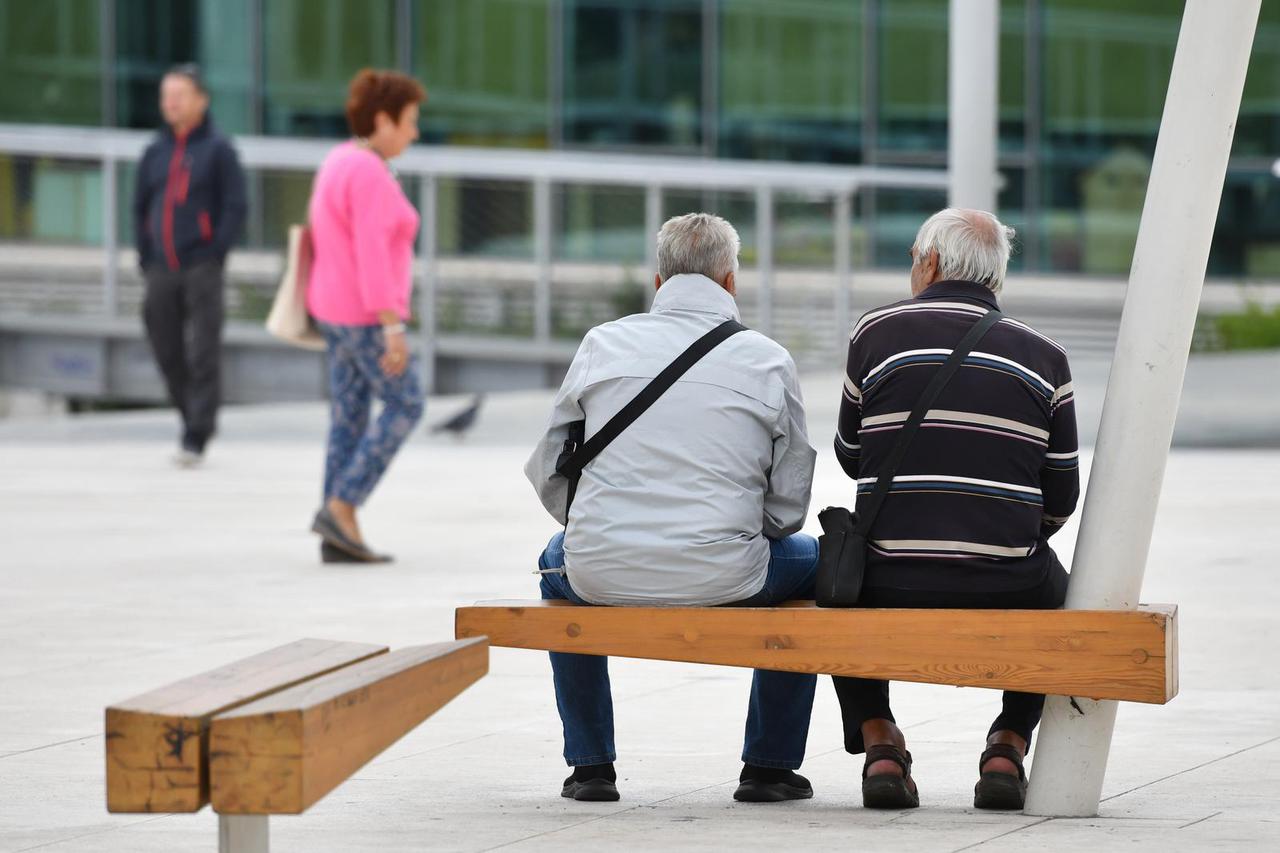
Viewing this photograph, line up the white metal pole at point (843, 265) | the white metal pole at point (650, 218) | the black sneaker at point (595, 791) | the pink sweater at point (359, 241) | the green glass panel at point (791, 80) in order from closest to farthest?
1. the black sneaker at point (595, 791)
2. the pink sweater at point (359, 241)
3. the white metal pole at point (650, 218)
4. the white metal pole at point (843, 265)
5. the green glass panel at point (791, 80)

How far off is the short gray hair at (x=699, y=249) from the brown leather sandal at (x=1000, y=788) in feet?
3.68

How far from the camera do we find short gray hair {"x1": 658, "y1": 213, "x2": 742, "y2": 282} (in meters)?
4.71

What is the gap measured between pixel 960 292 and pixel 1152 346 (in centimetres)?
40

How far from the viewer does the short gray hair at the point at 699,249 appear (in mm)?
4711

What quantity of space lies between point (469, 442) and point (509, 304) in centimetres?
503

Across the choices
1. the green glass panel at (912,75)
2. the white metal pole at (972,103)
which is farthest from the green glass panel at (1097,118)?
the white metal pole at (972,103)

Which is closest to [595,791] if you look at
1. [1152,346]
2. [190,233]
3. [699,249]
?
[699,249]

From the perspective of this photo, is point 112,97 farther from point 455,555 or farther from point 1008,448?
point 1008,448

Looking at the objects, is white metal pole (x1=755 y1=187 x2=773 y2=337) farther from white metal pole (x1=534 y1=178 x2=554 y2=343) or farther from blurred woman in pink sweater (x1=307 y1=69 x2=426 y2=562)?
blurred woman in pink sweater (x1=307 y1=69 x2=426 y2=562)

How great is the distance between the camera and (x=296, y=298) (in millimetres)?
8531

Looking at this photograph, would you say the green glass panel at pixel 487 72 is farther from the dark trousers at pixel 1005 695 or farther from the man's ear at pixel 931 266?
the dark trousers at pixel 1005 695

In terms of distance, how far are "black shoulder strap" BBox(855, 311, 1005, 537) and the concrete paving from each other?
60cm

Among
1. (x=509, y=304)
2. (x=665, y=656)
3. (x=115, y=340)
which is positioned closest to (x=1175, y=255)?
(x=665, y=656)

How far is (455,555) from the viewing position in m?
8.81
